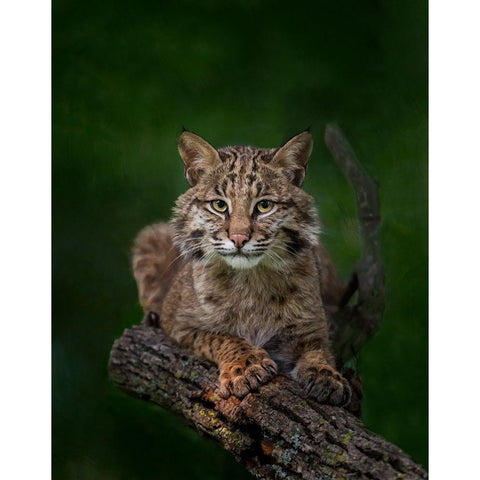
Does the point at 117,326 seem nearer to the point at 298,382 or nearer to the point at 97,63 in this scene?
the point at 298,382

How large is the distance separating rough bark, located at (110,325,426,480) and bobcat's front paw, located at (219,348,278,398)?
4 cm

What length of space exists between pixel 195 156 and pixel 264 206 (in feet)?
1.55

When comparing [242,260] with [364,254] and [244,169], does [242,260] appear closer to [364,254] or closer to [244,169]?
[244,169]

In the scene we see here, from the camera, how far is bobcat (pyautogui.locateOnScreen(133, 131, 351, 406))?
11.5 feet

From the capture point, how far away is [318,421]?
10.7 ft

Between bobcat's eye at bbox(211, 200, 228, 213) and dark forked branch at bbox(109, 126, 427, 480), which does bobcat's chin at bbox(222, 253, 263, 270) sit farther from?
dark forked branch at bbox(109, 126, 427, 480)

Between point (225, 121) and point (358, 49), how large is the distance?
2.53 ft

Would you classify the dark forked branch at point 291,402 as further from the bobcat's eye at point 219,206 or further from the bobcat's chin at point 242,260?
the bobcat's eye at point 219,206

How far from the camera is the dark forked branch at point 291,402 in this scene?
313cm

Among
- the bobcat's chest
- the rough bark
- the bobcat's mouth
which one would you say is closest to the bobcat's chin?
the bobcat's mouth

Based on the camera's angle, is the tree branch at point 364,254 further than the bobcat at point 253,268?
Yes

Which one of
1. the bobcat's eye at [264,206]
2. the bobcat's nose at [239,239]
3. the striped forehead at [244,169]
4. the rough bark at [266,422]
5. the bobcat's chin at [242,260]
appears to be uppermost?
the striped forehead at [244,169]

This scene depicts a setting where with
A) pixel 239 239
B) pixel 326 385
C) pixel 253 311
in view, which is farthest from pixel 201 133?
pixel 326 385

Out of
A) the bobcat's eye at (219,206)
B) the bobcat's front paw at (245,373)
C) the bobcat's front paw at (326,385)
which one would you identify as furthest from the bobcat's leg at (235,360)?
the bobcat's eye at (219,206)
